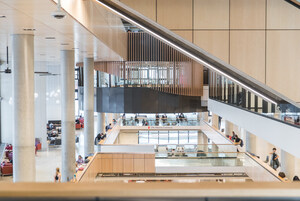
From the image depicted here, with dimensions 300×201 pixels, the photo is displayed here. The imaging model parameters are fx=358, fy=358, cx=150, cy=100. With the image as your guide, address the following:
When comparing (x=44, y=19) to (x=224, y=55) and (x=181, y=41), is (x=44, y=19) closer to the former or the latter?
(x=181, y=41)

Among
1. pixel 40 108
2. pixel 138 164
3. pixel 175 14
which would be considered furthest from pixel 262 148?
pixel 175 14

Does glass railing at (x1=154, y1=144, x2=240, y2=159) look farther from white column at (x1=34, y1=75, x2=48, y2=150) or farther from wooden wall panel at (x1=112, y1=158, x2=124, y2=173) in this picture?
white column at (x1=34, y1=75, x2=48, y2=150)

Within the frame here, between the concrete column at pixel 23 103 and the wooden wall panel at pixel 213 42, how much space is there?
17.9 ft

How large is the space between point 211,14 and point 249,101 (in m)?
7.35

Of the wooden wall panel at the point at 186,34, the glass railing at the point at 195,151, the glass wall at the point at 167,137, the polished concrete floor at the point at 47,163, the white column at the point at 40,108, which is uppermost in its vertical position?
the wooden wall panel at the point at 186,34

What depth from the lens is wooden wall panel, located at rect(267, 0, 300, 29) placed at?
14.9ft

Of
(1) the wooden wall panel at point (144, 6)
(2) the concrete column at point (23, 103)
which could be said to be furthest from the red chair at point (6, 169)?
(1) the wooden wall panel at point (144, 6)

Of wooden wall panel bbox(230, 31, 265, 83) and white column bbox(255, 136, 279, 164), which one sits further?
white column bbox(255, 136, 279, 164)

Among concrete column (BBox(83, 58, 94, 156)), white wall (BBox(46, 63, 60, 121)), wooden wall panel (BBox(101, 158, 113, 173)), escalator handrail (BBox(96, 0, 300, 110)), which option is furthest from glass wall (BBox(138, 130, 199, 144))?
escalator handrail (BBox(96, 0, 300, 110))

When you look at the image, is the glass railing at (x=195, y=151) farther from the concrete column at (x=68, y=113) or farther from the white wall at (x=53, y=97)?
the white wall at (x=53, y=97)

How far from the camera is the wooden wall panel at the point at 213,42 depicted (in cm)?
450

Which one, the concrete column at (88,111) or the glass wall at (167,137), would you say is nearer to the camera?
the concrete column at (88,111)

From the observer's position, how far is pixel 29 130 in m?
8.85

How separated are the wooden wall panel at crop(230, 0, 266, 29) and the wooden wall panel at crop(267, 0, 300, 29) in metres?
0.14
